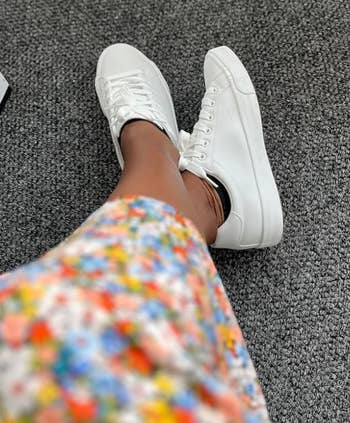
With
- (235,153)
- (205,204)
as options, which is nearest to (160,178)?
(205,204)

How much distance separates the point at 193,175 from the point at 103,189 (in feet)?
0.61

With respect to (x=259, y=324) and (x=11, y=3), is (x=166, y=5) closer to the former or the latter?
(x=11, y=3)

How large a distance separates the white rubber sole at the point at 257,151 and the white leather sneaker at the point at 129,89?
11 centimetres

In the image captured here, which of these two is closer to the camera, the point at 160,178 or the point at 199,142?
the point at 160,178

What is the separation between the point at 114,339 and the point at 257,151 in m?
0.55

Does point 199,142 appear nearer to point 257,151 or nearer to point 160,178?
point 257,151

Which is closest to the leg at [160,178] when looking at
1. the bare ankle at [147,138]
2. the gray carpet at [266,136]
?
the bare ankle at [147,138]

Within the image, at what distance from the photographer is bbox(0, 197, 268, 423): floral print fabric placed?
0.36 metres

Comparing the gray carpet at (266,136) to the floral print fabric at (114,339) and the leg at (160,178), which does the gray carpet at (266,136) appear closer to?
the leg at (160,178)

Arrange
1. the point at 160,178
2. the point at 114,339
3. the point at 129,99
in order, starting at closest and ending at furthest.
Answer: the point at 114,339
the point at 160,178
the point at 129,99

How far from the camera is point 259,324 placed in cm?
85

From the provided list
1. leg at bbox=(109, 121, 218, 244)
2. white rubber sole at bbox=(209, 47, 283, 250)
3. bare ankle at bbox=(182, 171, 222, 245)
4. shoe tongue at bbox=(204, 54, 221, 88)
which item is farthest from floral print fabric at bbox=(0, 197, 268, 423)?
shoe tongue at bbox=(204, 54, 221, 88)

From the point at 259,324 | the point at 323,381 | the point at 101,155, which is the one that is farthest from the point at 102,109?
the point at 323,381

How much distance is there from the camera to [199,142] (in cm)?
87
